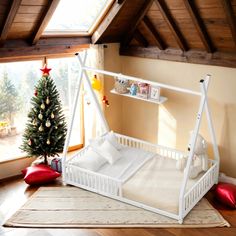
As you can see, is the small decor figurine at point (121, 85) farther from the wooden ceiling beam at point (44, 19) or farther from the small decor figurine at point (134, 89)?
the wooden ceiling beam at point (44, 19)

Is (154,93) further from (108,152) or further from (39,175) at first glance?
(39,175)

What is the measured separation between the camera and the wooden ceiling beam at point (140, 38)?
5594mm

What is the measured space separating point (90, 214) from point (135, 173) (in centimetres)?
83

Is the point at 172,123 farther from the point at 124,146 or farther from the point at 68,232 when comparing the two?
the point at 68,232

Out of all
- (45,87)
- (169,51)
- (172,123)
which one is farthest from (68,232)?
(169,51)

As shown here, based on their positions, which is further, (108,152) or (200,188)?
(108,152)

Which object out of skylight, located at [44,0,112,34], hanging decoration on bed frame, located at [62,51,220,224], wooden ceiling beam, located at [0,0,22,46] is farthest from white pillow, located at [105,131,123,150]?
wooden ceiling beam, located at [0,0,22,46]

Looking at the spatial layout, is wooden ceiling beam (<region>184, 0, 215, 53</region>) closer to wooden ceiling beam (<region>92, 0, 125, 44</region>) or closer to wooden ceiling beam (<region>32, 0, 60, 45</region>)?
wooden ceiling beam (<region>92, 0, 125, 44</region>)

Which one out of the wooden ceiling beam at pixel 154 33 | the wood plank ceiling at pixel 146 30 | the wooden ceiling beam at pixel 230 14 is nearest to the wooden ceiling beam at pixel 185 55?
the wood plank ceiling at pixel 146 30

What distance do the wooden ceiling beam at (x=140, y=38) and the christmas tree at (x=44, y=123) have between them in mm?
1485

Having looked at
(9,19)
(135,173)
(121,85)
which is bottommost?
(135,173)

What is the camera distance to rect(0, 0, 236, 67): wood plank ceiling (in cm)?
423

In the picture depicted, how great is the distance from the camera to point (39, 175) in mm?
4988

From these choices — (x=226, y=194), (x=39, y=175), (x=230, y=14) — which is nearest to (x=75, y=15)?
(x=230, y=14)
